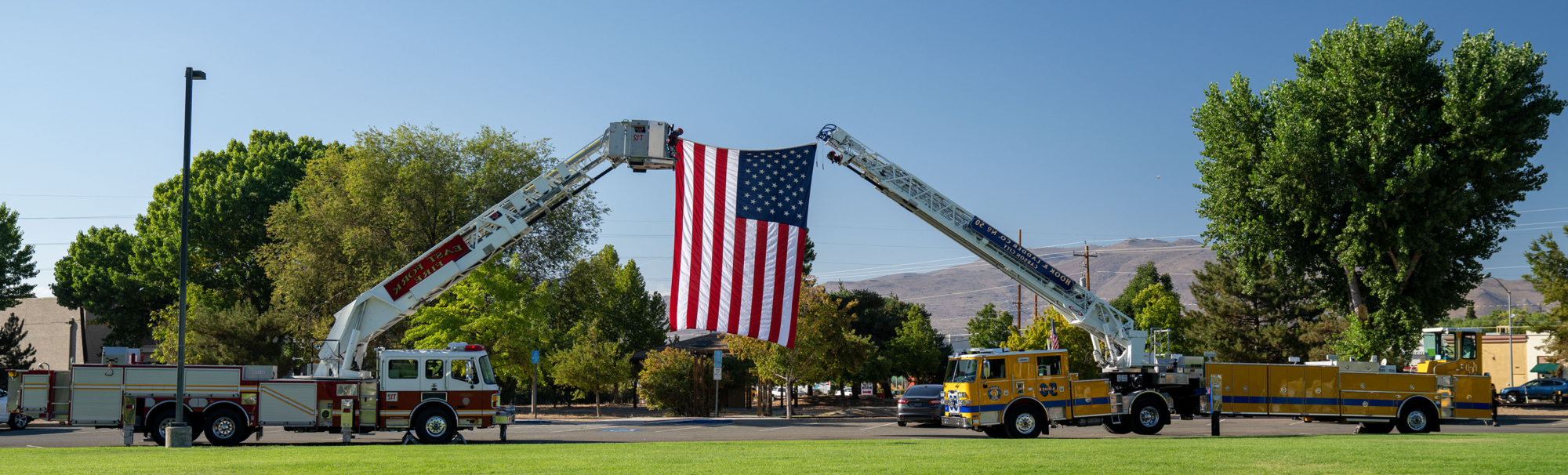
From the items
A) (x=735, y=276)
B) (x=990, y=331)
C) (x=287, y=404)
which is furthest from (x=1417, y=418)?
(x=990, y=331)

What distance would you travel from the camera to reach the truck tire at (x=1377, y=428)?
25578 mm

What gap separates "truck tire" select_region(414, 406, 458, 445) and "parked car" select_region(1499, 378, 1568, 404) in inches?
1916

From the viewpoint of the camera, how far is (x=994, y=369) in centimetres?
2333

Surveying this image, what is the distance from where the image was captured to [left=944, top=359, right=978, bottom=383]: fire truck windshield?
23438 mm

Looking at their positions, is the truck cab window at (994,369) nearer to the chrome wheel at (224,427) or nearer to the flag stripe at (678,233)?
the flag stripe at (678,233)

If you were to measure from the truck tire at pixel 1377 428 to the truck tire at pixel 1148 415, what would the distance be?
196 inches

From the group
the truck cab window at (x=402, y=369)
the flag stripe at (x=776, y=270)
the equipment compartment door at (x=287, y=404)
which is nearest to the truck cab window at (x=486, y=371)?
the truck cab window at (x=402, y=369)

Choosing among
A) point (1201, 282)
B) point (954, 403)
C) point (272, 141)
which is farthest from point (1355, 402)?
point (272, 141)

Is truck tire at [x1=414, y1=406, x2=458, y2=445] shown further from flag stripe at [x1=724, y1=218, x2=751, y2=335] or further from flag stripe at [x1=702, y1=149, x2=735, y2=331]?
flag stripe at [x1=724, y1=218, x2=751, y2=335]

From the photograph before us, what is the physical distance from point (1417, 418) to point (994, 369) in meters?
10.9

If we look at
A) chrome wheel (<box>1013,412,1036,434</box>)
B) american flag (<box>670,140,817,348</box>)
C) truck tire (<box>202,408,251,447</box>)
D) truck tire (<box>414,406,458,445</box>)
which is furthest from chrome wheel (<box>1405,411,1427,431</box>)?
truck tire (<box>202,408,251,447</box>)

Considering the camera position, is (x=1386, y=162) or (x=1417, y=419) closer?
(x=1417, y=419)

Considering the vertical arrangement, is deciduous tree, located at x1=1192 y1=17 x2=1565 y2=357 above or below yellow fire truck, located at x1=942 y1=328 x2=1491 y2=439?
above

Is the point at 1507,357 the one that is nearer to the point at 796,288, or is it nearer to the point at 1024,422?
the point at 1024,422
